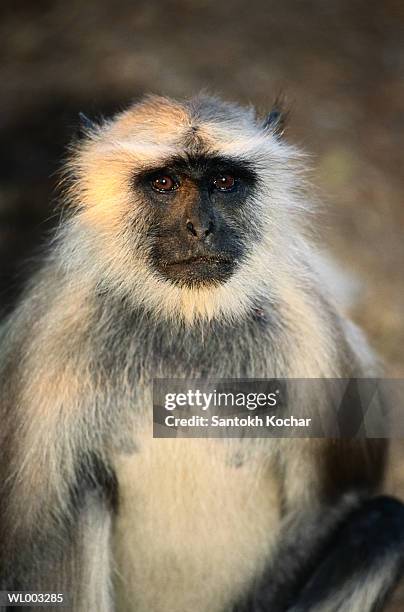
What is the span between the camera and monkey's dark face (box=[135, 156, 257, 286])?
1904mm

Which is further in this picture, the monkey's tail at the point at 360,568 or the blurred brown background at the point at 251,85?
the blurred brown background at the point at 251,85

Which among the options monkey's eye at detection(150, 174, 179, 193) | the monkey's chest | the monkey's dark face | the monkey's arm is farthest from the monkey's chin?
the monkey's arm

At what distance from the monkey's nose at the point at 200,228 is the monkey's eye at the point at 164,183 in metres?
0.11

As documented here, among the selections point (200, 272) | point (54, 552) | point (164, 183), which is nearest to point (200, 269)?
point (200, 272)

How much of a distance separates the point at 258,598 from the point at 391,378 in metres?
0.58

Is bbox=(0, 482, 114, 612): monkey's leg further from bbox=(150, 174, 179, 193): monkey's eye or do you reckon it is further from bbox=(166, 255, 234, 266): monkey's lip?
bbox=(150, 174, 179, 193): monkey's eye

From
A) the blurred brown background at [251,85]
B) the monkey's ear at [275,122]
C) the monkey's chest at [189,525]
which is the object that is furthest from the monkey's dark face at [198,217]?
the blurred brown background at [251,85]

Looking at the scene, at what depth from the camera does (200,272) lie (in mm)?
1931

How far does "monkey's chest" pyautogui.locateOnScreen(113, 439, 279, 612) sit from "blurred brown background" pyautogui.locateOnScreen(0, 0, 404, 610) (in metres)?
0.46

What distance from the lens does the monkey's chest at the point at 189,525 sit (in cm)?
207

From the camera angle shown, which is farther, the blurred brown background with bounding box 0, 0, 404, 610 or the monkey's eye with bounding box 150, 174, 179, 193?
the blurred brown background with bounding box 0, 0, 404, 610

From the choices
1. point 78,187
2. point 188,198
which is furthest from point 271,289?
point 78,187

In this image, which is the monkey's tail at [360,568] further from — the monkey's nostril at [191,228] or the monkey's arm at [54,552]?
the monkey's nostril at [191,228]

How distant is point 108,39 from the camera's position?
2598mm
